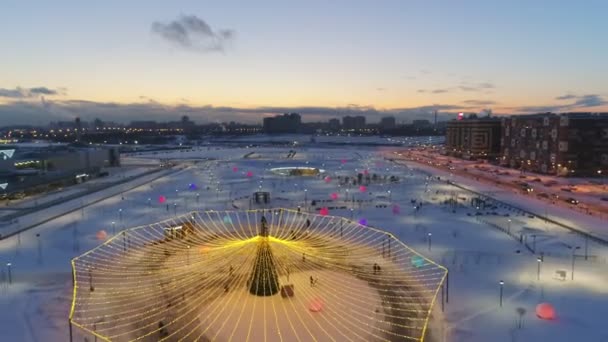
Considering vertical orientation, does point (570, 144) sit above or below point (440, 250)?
above

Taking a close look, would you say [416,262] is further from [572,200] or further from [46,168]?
[46,168]

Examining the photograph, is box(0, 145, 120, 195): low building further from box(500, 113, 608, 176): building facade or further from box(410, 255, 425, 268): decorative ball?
box(500, 113, 608, 176): building facade

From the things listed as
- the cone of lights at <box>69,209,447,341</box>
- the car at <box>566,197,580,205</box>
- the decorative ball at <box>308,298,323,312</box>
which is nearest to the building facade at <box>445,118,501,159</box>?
the car at <box>566,197,580,205</box>

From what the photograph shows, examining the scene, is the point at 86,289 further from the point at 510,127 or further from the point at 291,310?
the point at 510,127

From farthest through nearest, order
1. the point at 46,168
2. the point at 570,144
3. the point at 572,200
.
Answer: the point at 570,144
the point at 46,168
the point at 572,200

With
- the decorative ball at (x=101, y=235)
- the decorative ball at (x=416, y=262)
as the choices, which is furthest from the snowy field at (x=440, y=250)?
the decorative ball at (x=416, y=262)

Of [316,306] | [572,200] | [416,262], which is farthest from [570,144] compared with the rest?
A: [316,306]
